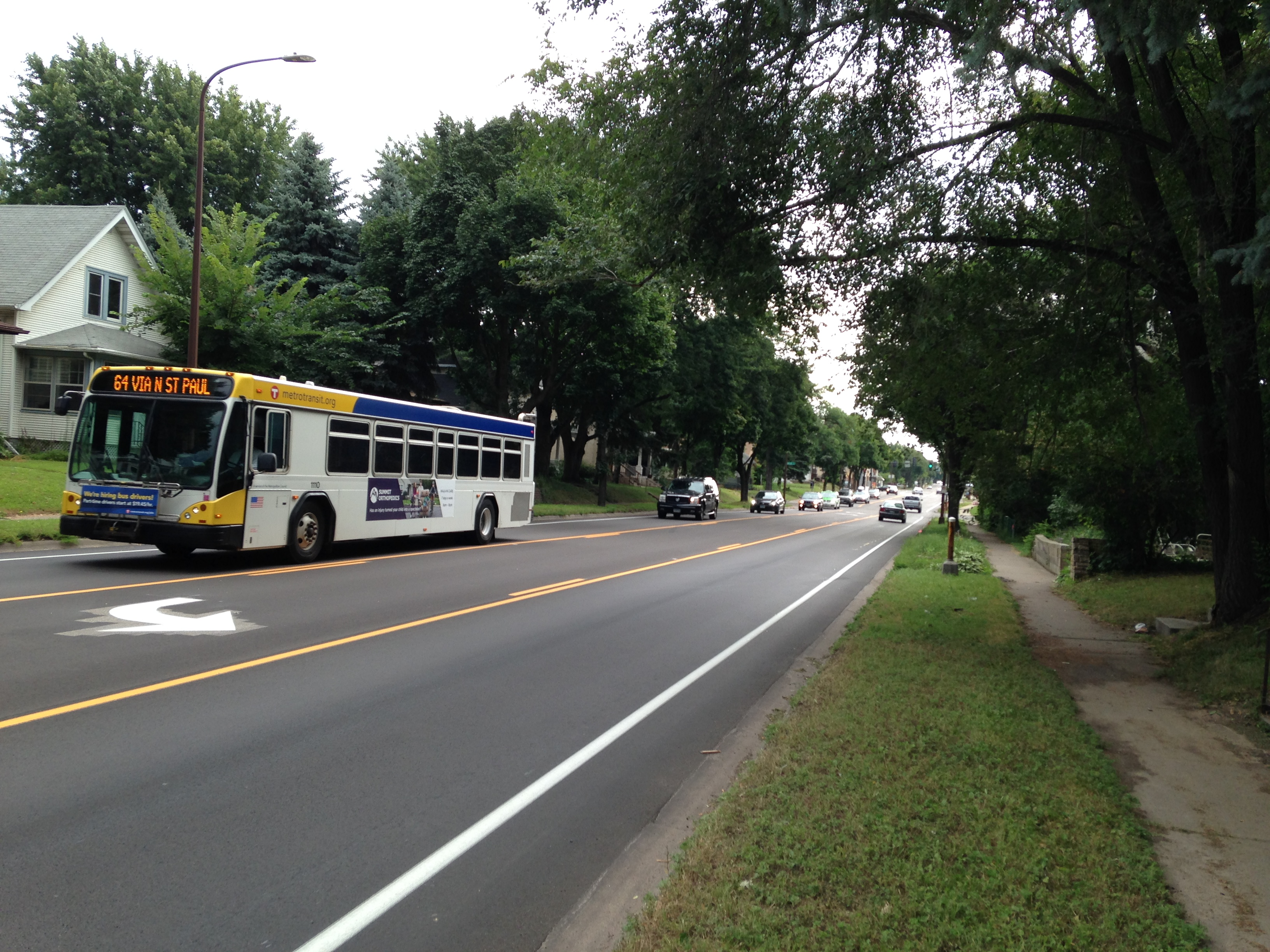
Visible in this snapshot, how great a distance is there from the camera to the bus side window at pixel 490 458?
19.6 m

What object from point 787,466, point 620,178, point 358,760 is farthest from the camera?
point 787,466

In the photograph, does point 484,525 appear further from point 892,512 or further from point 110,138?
point 110,138

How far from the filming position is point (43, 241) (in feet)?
98.6

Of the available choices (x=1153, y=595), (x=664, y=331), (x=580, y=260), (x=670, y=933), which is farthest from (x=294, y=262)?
(x=670, y=933)

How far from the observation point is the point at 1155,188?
991 centimetres

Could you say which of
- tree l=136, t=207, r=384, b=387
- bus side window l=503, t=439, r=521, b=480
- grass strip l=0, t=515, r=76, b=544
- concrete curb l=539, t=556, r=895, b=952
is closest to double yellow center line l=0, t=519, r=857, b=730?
concrete curb l=539, t=556, r=895, b=952

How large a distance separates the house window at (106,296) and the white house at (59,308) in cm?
3

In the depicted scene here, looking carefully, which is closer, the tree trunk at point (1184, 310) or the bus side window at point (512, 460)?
the tree trunk at point (1184, 310)

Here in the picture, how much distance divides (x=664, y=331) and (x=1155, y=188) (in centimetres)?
2370

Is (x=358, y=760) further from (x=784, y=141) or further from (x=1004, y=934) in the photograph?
(x=784, y=141)

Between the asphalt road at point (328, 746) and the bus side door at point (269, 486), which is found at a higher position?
the bus side door at point (269, 486)

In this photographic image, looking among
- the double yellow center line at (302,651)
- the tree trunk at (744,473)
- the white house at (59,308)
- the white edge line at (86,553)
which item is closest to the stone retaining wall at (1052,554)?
the double yellow center line at (302,651)

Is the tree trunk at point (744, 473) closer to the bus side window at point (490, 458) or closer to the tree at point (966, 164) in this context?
the bus side window at point (490, 458)

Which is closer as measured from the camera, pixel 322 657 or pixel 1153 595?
pixel 322 657
